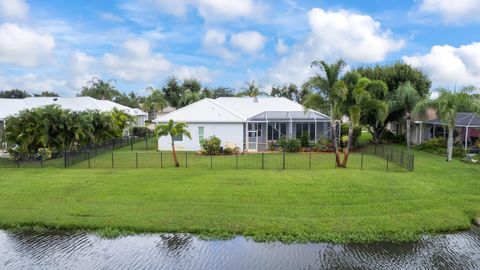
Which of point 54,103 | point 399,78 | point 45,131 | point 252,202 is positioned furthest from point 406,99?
point 54,103

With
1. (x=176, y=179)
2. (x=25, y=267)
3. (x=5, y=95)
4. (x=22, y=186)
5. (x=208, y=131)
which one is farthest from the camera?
(x=5, y=95)

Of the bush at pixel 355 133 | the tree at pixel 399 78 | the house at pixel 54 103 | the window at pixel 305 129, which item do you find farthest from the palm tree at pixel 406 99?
the house at pixel 54 103

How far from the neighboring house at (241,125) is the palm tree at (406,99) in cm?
595

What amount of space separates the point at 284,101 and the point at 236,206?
968 inches

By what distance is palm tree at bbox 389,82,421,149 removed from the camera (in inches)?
1169

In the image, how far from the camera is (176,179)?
666 inches

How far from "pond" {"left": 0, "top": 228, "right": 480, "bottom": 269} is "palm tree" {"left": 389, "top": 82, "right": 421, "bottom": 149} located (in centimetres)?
2078

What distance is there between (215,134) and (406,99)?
15516 mm

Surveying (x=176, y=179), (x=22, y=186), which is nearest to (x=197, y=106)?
(x=176, y=179)

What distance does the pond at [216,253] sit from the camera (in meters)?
9.07

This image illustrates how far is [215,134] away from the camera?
28.7 metres

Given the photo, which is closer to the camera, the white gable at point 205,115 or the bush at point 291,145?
the bush at point 291,145

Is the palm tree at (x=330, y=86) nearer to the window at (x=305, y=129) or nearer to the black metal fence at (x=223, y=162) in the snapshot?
the black metal fence at (x=223, y=162)

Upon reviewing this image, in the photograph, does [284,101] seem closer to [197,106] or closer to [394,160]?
[197,106]
